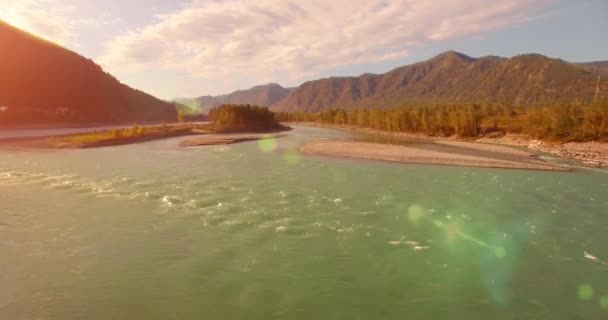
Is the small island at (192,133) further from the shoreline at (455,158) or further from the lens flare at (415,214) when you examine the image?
the lens flare at (415,214)

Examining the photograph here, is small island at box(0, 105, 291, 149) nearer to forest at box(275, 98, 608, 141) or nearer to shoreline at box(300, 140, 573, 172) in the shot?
shoreline at box(300, 140, 573, 172)

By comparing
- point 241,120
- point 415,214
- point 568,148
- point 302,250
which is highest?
point 241,120

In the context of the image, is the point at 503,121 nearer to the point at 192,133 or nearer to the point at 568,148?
the point at 568,148

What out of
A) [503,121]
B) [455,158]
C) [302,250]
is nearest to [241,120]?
[503,121]

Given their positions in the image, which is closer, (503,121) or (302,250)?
(302,250)

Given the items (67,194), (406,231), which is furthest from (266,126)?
(406,231)

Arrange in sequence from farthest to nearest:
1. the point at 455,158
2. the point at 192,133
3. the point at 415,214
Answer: the point at 192,133 < the point at 455,158 < the point at 415,214

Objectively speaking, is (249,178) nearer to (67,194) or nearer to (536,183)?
(67,194)

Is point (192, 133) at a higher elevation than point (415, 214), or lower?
higher
